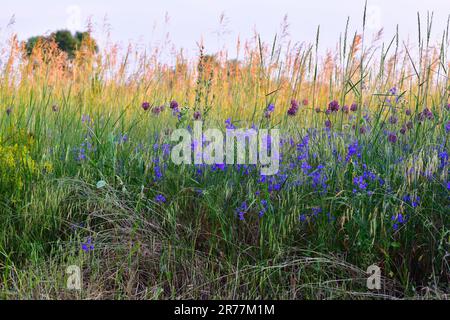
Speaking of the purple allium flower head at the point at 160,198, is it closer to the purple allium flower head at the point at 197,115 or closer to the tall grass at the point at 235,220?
the tall grass at the point at 235,220

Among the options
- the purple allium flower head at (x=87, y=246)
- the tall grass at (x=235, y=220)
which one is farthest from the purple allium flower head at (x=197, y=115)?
the purple allium flower head at (x=87, y=246)

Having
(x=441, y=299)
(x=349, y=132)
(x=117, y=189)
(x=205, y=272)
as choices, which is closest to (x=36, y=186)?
(x=117, y=189)

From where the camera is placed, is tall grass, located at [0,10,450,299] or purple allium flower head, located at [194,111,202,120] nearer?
tall grass, located at [0,10,450,299]

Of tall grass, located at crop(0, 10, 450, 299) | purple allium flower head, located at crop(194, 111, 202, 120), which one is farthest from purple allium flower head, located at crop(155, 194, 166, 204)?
purple allium flower head, located at crop(194, 111, 202, 120)

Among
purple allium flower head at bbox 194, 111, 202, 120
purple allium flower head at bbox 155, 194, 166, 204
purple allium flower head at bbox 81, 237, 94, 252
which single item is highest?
purple allium flower head at bbox 194, 111, 202, 120

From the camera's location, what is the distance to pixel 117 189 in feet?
9.83

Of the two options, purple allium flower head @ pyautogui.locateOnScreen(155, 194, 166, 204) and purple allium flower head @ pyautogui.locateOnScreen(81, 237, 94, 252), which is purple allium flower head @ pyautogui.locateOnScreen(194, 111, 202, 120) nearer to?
purple allium flower head @ pyautogui.locateOnScreen(155, 194, 166, 204)

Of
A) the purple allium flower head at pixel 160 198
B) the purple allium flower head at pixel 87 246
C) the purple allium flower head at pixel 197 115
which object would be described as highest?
the purple allium flower head at pixel 197 115

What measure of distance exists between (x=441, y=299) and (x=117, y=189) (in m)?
1.62

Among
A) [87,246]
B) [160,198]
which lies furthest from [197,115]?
[87,246]

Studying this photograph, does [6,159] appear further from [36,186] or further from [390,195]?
[390,195]

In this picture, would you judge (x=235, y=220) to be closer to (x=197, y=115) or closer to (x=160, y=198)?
(x=160, y=198)

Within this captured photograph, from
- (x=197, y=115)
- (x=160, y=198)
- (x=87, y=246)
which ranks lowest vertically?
(x=87, y=246)

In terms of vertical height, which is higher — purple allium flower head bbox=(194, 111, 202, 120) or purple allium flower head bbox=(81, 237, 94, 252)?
purple allium flower head bbox=(194, 111, 202, 120)
